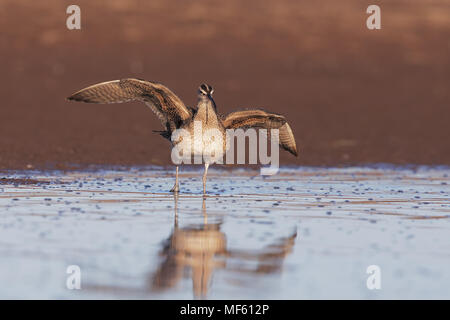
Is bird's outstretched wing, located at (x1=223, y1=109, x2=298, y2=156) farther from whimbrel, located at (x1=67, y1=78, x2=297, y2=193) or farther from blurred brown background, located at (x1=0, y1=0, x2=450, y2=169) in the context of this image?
blurred brown background, located at (x1=0, y1=0, x2=450, y2=169)

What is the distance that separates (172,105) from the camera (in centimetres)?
1381

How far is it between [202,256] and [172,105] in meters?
5.53

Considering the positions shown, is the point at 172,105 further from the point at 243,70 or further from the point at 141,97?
the point at 243,70

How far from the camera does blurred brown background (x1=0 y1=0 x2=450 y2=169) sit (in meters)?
19.8

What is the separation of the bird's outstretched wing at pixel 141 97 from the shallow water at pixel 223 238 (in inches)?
42.1

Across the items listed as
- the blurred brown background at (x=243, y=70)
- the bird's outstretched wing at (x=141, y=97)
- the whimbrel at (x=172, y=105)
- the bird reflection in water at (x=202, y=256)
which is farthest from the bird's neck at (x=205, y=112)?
the blurred brown background at (x=243, y=70)

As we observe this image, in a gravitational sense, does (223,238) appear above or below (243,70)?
below

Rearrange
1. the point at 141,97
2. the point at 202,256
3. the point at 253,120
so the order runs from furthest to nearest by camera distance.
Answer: the point at 253,120 < the point at 141,97 < the point at 202,256

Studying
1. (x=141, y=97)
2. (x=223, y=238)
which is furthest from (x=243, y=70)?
(x=223, y=238)

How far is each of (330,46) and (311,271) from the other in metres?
21.0

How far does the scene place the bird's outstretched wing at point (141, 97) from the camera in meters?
13.7

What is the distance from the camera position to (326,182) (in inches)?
594

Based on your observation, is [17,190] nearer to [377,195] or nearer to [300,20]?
→ [377,195]
